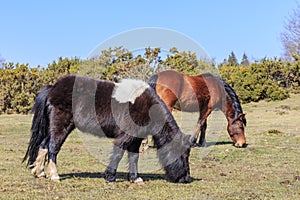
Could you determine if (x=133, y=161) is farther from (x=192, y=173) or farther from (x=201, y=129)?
(x=201, y=129)

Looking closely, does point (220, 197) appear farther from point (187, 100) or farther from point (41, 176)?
point (187, 100)

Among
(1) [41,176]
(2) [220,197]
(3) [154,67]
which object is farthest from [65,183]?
(3) [154,67]

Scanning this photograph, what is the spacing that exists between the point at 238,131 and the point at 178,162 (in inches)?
216

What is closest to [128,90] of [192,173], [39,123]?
[39,123]

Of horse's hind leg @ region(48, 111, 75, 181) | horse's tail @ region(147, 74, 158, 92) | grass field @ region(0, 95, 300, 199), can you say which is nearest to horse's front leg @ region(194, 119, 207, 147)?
grass field @ region(0, 95, 300, 199)

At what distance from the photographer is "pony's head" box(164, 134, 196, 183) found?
6711mm

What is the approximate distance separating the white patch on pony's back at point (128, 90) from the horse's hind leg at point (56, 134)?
0.89 m

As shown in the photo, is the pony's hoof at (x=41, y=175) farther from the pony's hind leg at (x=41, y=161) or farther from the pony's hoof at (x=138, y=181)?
the pony's hoof at (x=138, y=181)

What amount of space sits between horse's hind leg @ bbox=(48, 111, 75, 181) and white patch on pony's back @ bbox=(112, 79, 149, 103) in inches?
35.1

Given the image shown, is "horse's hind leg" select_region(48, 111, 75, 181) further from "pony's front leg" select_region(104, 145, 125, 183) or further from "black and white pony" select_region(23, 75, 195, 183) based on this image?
"pony's front leg" select_region(104, 145, 125, 183)

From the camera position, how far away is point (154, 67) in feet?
43.9

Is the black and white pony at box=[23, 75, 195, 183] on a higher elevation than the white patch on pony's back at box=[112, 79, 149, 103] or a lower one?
lower

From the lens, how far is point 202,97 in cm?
1177

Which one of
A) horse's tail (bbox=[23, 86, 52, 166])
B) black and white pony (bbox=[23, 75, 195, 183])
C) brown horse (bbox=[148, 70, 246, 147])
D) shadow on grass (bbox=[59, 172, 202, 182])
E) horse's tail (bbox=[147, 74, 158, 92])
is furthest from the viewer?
brown horse (bbox=[148, 70, 246, 147])
